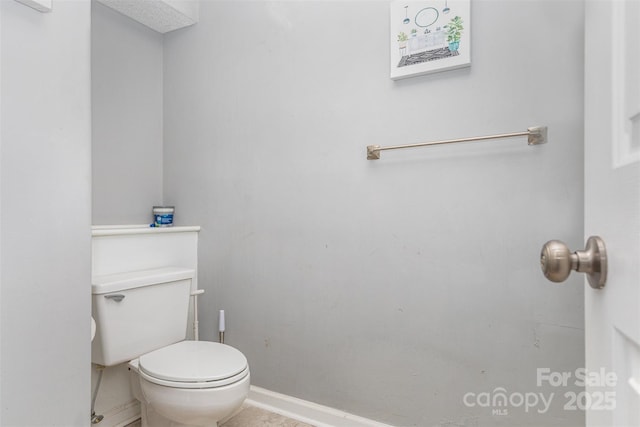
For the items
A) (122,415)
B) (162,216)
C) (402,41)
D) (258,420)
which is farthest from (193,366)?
(402,41)

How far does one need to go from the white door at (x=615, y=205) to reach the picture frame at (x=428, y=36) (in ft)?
3.31

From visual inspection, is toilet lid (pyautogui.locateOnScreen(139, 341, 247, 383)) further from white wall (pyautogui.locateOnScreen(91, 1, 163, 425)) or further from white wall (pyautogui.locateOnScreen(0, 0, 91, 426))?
white wall (pyautogui.locateOnScreen(91, 1, 163, 425))

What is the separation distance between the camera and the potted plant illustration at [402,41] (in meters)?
1.55

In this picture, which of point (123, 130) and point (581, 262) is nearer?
point (581, 262)

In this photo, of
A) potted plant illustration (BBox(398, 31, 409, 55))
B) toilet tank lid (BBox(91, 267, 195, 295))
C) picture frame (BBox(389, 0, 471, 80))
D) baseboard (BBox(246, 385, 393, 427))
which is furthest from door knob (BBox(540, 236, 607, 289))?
toilet tank lid (BBox(91, 267, 195, 295))

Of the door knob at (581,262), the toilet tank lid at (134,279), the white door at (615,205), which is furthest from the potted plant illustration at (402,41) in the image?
the toilet tank lid at (134,279)

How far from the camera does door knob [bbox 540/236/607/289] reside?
432 millimetres

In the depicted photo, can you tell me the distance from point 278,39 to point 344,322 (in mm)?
1421

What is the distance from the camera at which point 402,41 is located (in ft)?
5.09

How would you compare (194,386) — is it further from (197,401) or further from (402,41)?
(402,41)

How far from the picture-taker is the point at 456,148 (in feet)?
4.86

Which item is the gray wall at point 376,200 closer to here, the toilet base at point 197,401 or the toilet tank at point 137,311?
the toilet tank at point 137,311

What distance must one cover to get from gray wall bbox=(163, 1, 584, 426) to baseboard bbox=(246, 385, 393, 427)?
44 mm

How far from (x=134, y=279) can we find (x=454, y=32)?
1651 mm
